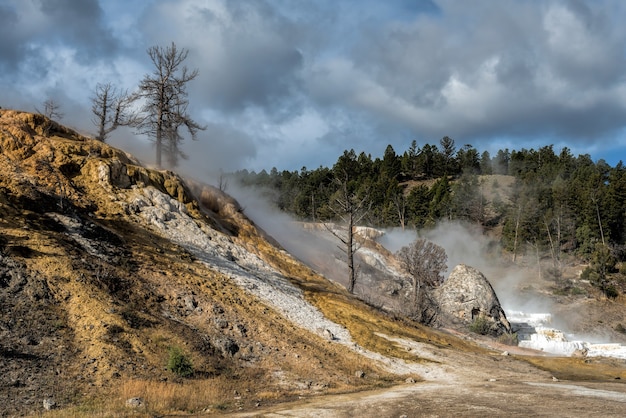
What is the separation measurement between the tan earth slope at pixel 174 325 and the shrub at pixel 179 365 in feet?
0.94

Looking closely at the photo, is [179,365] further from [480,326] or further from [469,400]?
[480,326]

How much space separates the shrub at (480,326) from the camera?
40844 mm

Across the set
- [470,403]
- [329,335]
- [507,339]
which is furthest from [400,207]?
[470,403]

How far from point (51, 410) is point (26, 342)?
3.99 meters

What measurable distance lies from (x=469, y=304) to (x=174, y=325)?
30.5 m

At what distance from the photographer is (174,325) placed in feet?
67.2

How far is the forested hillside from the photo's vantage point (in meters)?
87.3

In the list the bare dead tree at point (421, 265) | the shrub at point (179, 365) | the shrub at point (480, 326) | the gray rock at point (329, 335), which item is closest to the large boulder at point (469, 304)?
the shrub at point (480, 326)

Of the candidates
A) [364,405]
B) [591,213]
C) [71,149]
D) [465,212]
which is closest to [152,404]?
[364,405]

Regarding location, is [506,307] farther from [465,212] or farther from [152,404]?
[152,404]

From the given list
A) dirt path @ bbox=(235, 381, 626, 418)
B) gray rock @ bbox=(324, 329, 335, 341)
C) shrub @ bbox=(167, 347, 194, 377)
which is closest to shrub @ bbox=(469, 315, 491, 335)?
gray rock @ bbox=(324, 329, 335, 341)

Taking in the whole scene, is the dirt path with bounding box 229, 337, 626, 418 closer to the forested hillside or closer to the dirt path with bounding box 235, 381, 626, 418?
the dirt path with bounding box 235, 381, 626, 418

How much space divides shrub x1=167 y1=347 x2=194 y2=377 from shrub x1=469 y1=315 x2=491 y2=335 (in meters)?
29.8

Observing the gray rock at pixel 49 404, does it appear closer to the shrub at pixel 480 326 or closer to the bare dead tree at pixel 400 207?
the shrub at pixel 480 326
